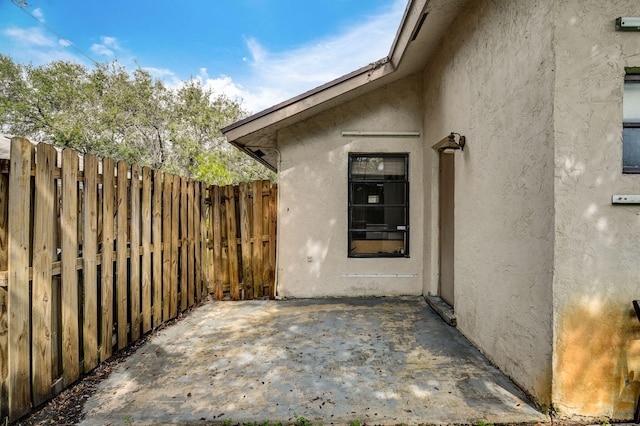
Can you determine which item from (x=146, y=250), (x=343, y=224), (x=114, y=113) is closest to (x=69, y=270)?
(x=146, y=250)

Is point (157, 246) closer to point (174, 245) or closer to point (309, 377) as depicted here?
point (174, 245)

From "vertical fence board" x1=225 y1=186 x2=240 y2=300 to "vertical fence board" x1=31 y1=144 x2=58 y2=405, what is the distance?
283cm

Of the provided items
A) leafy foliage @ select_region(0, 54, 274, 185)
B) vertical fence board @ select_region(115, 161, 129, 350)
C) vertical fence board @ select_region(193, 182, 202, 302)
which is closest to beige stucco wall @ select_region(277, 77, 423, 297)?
vertical fence board @ select_region(193, 182, 202, 302)

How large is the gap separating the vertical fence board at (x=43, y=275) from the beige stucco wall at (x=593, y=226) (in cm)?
378

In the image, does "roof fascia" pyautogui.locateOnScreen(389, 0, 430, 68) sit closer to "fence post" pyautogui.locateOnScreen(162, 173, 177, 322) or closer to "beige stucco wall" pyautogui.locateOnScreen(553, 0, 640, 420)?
"beige stucco wall" pyautogui.locateOnScreen(553, 0, 640, 420)

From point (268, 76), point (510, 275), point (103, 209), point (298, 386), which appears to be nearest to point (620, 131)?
point (510, 275)

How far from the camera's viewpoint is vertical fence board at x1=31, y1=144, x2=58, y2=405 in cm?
224

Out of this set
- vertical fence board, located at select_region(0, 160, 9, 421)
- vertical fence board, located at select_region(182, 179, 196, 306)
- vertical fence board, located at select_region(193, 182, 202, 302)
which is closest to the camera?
vertical fence board, located at select_region(0, 160, 9, 421)

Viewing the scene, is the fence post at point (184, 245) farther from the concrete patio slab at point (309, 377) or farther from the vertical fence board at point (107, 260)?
the vertical fence board at point (107, 260)

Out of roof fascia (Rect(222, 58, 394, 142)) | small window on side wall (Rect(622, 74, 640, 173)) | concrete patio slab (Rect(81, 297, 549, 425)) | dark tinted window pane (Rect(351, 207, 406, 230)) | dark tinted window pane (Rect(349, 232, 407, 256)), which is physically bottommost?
concrete patio slab (Rect(81, 297, 549, 425))

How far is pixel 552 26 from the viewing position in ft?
7.17

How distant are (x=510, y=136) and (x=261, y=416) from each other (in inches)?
121

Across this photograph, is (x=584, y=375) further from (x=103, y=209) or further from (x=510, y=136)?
(x=103, y=209)

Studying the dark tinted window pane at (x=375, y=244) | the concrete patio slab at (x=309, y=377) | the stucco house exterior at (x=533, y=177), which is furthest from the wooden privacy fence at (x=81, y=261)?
the dark tinted window pane at (x=375, y=244)
